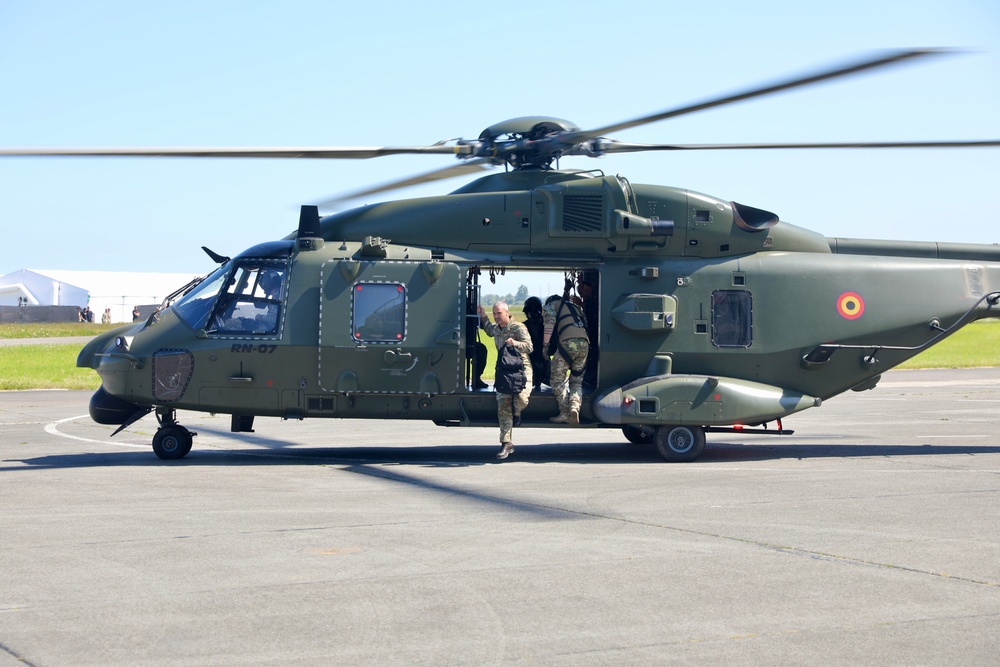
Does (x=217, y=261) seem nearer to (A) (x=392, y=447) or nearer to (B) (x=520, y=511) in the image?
(A) (x=392, y=447)

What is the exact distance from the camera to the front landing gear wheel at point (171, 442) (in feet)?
40.7

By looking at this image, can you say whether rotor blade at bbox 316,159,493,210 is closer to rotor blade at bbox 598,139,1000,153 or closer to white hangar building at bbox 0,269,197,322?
rotor blade at bbox 598,139,1000,153

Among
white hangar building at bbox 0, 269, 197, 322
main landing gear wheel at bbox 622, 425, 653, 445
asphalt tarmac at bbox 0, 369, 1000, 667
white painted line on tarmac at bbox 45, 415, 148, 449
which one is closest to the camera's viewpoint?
asphalt tarmac at bbox 0, 369, 1000, 667

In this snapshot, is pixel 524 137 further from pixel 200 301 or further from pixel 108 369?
pixel 108 369

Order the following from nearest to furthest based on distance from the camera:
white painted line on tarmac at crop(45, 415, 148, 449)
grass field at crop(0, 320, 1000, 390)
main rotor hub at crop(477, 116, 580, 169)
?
main rotor hub at crop(477, 116, 580, 169)
white painted line on tarmac at crop(45, 415, 148, 449)
grass field at crop(0, 320, 1000, 390)

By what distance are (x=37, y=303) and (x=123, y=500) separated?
3839 inches

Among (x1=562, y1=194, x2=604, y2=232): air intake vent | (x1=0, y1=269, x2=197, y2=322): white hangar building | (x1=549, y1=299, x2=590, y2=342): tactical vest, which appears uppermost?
(x1=0, y1=269, x2=197, y2=322): white hangar building

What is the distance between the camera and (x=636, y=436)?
14.2 meters

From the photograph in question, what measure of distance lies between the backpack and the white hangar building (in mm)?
84614

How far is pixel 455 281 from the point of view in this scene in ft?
41.3

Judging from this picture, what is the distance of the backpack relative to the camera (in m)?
12.2

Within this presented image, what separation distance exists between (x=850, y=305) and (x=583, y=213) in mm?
3614

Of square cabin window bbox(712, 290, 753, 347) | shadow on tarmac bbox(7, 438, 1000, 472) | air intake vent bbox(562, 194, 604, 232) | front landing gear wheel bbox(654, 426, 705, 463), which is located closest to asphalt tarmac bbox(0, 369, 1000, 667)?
shadow on tarmac bbox(7, 438, 1000, 472)

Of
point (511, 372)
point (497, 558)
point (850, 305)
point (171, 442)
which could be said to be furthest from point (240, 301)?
point (850, 305)
